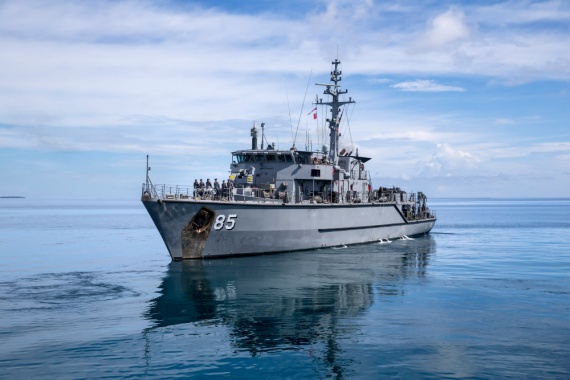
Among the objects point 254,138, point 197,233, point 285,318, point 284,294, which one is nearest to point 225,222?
point 197,233

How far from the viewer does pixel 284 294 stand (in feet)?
69.5

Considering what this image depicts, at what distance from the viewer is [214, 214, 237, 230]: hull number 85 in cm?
2845

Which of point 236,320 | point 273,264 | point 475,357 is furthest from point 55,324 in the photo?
point 273,264

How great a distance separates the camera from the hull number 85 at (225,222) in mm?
28453

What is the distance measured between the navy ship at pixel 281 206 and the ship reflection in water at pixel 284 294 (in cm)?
120

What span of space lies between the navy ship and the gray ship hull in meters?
0.05

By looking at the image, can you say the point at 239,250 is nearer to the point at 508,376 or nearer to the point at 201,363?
the point at 201,363

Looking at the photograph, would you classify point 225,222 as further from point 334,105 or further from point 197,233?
point 334,105

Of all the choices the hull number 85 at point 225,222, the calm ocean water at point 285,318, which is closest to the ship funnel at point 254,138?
the calm ocean water at point 285,318

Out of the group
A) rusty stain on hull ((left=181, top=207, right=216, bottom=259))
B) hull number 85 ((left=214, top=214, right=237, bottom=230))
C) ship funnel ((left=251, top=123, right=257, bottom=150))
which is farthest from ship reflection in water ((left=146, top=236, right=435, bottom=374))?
ship funnel ((left=251, top=123, right=257, bottom=150))

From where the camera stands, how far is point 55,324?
16031 mm

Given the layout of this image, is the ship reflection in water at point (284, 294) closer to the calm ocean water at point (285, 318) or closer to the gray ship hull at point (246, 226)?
the calm ocean water at point (285, 318)

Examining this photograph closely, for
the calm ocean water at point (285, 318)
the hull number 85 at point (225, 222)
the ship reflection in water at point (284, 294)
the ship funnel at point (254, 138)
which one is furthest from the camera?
the ship funnel at point (254, 138)

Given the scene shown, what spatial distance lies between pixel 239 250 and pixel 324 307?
475 inches
